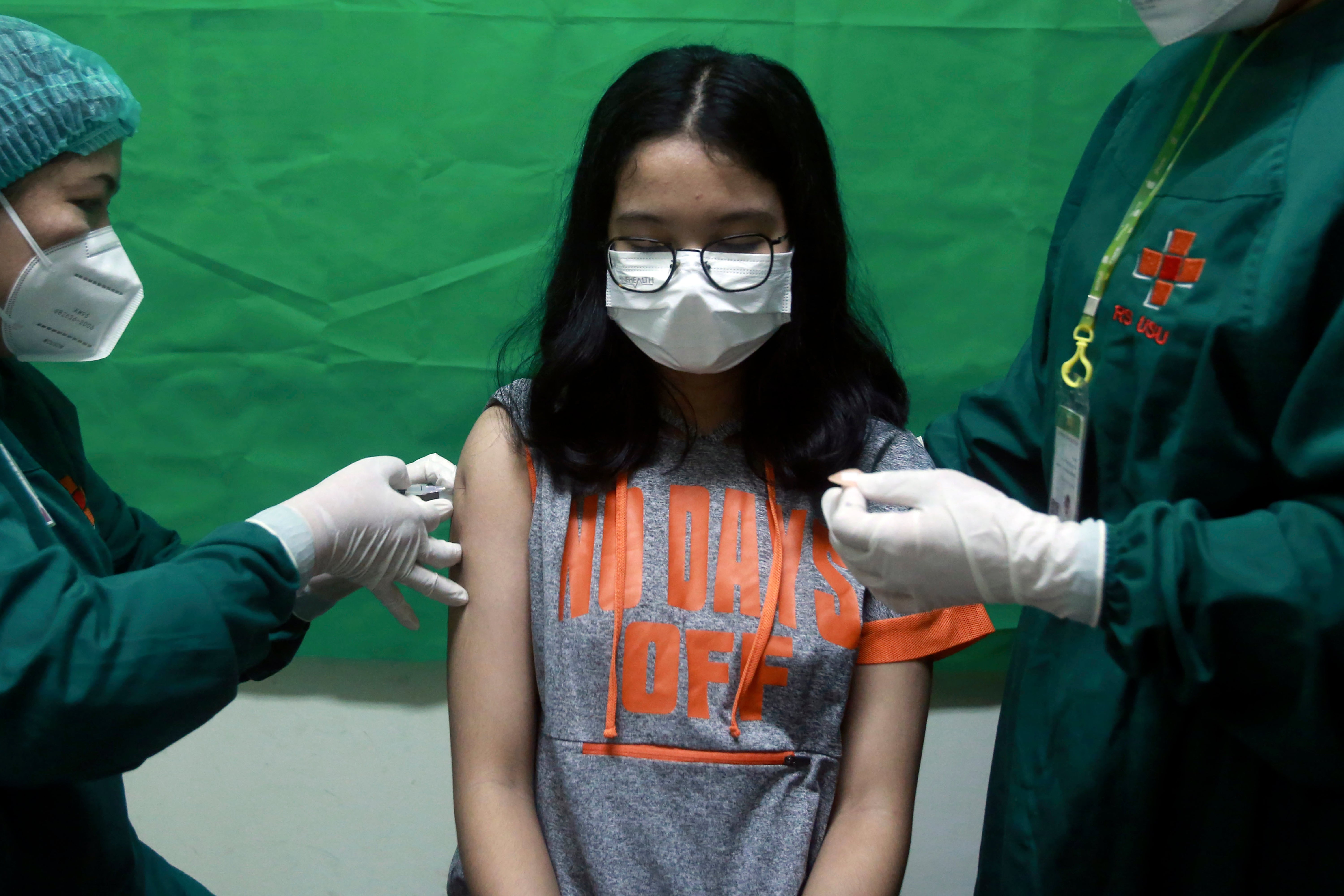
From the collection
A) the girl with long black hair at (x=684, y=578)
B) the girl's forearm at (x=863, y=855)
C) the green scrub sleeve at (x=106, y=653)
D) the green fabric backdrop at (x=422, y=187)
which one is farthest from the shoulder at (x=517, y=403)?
the girl's forearm at (x=863, y=855)

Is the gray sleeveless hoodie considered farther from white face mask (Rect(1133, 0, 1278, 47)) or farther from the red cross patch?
white face mask (Rect(1133, 0, 1278, 47))

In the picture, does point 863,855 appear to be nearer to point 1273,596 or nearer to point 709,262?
point 1273,596

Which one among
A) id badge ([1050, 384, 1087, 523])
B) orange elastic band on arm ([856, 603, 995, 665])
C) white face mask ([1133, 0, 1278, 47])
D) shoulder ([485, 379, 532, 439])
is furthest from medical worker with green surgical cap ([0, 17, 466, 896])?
white face mask ([1133, 0, 1278, 47])

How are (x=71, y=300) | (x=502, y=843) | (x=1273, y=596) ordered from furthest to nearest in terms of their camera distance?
(x=502, y=843) < (x=71, y=300) < (x=1273, y=596)

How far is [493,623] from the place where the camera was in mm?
1171

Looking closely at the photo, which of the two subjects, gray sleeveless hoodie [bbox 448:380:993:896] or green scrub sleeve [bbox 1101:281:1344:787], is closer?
green scrub sleeve [bbox 1101:281:1344:787]

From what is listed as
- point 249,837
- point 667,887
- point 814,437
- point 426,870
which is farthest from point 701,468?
point 249,837

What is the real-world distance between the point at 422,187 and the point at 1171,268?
107 cm

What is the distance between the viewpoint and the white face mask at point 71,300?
94cm

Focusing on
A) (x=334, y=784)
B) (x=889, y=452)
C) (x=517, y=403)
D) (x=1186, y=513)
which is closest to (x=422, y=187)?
(x=517, y=403)

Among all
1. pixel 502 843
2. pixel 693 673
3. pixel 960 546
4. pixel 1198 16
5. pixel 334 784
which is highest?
pixel 1198 16

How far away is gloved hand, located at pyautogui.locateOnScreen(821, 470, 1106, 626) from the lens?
2.78 feet

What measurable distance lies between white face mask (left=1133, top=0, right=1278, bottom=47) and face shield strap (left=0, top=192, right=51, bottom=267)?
111 cm

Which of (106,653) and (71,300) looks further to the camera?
(71,300)
